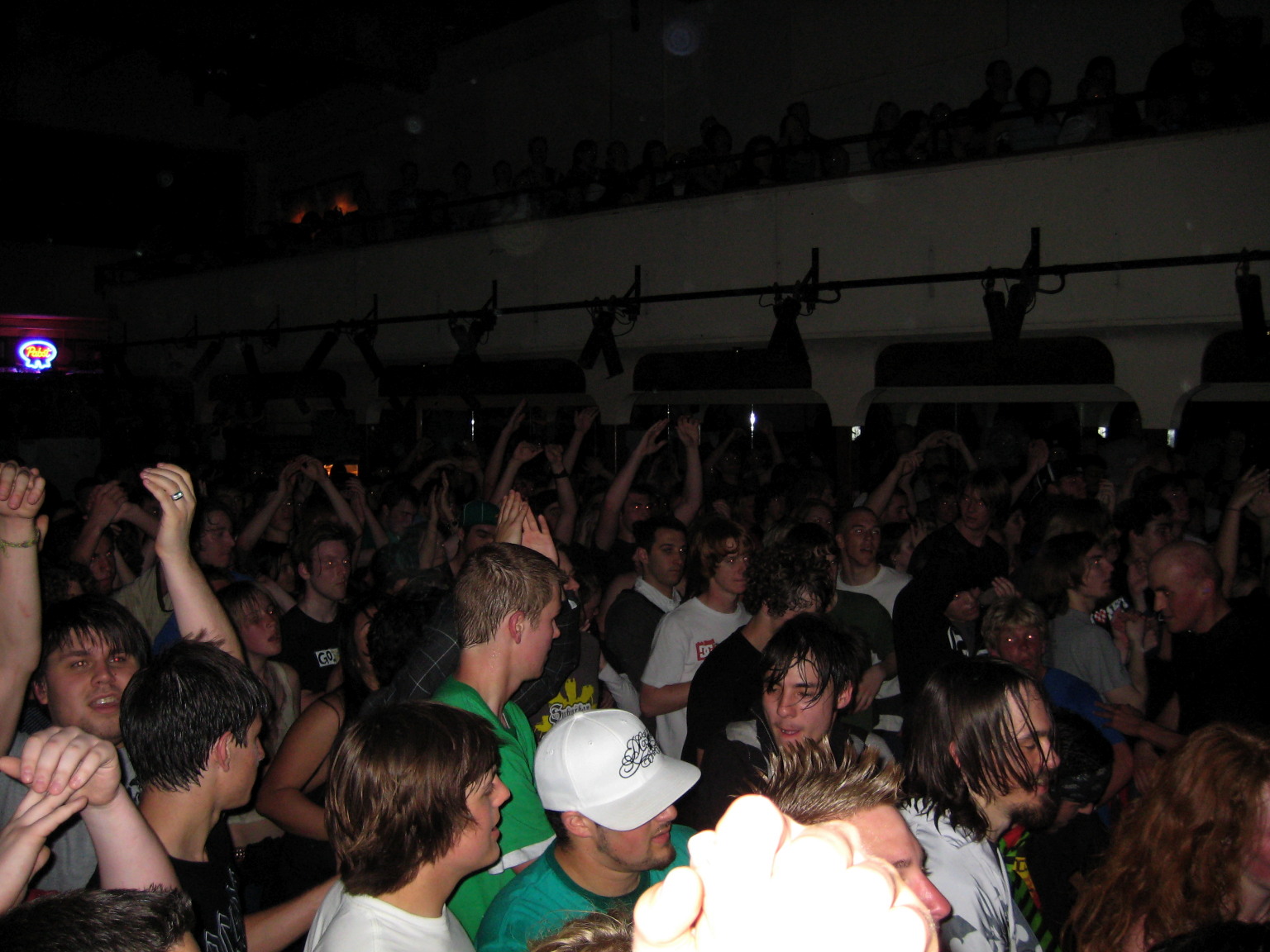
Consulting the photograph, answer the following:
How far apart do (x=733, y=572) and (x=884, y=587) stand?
0.98 m

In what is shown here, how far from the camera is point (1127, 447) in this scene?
23.9 feet

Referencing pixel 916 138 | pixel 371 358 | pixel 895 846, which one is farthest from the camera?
pixel 371 358

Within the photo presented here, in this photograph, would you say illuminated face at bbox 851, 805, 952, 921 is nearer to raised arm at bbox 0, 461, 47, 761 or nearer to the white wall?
raised arm at bbox 0, 461, 47, 761

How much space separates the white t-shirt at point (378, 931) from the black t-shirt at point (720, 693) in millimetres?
1129

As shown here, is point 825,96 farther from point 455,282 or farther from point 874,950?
point 874,950

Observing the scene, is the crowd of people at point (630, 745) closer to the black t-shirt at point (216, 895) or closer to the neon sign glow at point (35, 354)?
the black t-shirt at point (216, 895)

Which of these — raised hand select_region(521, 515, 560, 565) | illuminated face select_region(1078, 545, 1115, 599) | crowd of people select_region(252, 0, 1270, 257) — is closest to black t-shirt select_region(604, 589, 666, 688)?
raised hand select_region(521, 515, 560, 565)

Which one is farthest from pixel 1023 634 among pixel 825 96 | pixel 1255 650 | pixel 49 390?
pixel 49 390

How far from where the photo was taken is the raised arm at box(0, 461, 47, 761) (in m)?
1.87

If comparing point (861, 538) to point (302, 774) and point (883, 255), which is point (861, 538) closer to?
point (302, 774)

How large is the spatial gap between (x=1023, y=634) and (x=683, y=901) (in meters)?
2.55

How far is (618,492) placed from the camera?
4.56 meters

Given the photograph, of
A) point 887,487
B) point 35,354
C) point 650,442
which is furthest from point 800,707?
point 35,354

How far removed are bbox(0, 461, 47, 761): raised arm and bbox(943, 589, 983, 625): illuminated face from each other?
2884 mm
